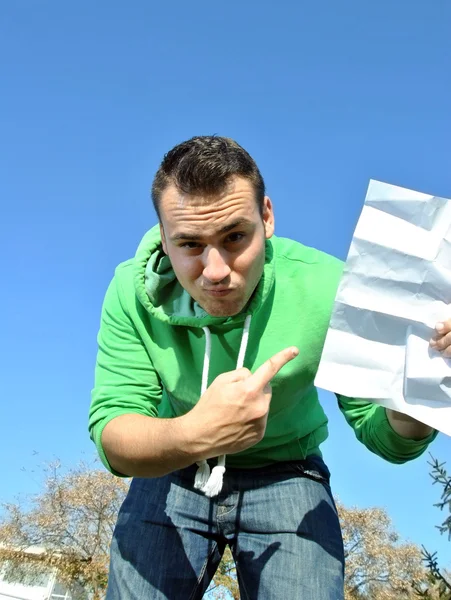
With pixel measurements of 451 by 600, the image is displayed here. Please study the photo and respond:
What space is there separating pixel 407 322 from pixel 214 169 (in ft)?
3.36

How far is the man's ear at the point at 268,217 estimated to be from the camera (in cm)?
273

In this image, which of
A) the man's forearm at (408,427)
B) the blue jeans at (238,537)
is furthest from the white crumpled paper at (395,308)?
the blue jeans at (238,537)

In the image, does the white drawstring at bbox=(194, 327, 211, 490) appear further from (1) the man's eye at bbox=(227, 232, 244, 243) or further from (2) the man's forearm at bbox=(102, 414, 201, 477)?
(1) the man's eye at bbox=(227, 232, 244, 243)

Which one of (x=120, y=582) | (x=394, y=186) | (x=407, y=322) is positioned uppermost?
(x=394, y=186)

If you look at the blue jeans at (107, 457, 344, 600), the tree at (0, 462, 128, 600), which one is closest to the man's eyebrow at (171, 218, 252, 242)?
the blue jeans at (107, 457, 344, 600)

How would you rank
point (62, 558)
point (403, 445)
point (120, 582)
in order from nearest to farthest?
point (403, 445) < point (120, 582) < point (62, 558)

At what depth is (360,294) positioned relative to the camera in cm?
215

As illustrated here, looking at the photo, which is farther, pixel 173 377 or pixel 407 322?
pixel 173 377

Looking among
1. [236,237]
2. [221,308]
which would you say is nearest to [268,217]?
[236,237]

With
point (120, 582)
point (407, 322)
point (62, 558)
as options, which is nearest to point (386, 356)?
point (407, 322)

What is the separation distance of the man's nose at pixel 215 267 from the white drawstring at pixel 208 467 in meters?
0.32

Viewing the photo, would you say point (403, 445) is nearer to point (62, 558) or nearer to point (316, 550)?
point (316, 550)

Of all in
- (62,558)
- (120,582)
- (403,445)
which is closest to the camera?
(403,445)

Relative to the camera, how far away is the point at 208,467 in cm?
237
